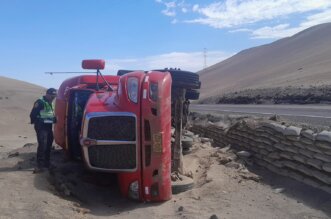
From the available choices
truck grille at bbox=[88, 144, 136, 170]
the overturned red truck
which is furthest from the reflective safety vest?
truck grille at bbox=[88, 144, 136, 170]

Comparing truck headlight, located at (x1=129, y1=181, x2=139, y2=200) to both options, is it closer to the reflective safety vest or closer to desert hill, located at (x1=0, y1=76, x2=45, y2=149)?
the reflective safety vest

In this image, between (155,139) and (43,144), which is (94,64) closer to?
(43,144)

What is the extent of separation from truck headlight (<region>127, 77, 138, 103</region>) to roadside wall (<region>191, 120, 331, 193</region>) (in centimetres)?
329

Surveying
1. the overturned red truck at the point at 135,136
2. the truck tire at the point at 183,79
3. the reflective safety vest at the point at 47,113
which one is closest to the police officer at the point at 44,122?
the reflective safety vest at the point at 47,113

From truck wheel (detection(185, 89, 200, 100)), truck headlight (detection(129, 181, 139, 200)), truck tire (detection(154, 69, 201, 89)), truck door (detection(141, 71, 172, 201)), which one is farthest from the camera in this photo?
truck wheel (detection(185, 89, 200, 100))

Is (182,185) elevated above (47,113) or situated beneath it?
situated beneath

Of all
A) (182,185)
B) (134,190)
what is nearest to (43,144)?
(134,190)

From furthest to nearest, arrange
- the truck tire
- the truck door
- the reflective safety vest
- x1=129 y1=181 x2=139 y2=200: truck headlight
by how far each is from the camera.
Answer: the reflective safety vest → the truck tire → x1=129 y1=181 x2=139 y2=200: truck headlight → the truck door

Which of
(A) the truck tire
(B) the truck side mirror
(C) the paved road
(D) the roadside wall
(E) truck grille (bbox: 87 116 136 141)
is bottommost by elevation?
(D) the roadside wall

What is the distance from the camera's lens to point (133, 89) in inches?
298

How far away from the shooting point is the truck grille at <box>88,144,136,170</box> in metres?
7.49

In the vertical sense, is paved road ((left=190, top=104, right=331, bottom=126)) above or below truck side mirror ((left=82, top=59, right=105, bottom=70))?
below

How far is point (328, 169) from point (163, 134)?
9.13 ft

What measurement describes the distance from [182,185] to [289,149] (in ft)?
7.53
